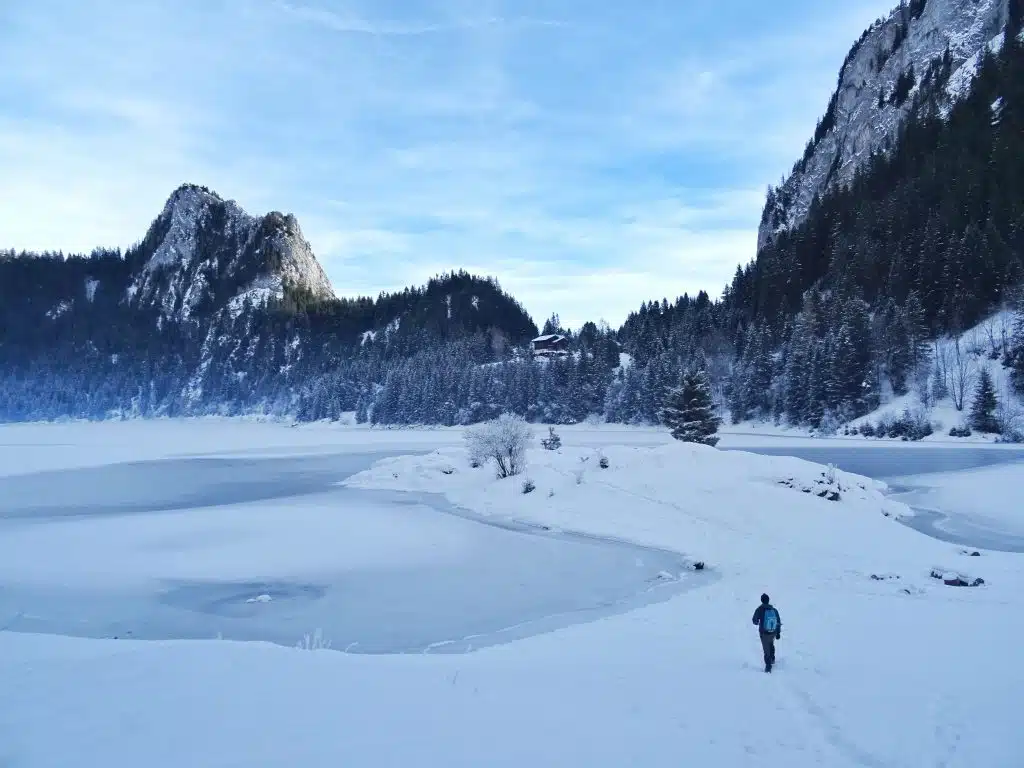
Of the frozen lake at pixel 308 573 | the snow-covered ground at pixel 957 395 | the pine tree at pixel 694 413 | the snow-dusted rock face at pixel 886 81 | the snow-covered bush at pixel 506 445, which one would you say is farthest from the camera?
the snow-dusted rock face at pixel 886 81

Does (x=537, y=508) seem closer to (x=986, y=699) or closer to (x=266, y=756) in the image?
(x=986, y=699)

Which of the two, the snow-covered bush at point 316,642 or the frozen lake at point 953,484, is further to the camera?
the frozen lake at point 953,484

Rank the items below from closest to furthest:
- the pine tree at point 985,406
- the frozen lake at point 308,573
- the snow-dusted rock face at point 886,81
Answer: the frozen lake at point 308,573
the pine tree at point 985,406
the snow-dusted rock face at point 886,81

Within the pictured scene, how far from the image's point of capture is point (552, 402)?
372 ft

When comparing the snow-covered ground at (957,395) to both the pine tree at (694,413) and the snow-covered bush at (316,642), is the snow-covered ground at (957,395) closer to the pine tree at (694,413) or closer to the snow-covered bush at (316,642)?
the pine tree at (694,413)

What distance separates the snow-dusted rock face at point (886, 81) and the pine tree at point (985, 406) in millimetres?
76773

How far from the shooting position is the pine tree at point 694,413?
49188mm

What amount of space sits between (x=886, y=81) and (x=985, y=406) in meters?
122

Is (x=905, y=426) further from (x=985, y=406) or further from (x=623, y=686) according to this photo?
(x=623, y=686)

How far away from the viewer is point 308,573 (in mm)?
20703

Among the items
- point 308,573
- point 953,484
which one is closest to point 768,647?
point 308,573

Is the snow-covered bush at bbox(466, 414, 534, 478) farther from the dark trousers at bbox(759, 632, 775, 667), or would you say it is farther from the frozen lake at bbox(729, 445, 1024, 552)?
the dark trousers at bbox(759, 632, 775, 667)

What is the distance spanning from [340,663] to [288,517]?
23.0 m

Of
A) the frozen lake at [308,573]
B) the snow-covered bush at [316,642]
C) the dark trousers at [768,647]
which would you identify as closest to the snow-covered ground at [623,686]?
the dark trousers at [768,647]
